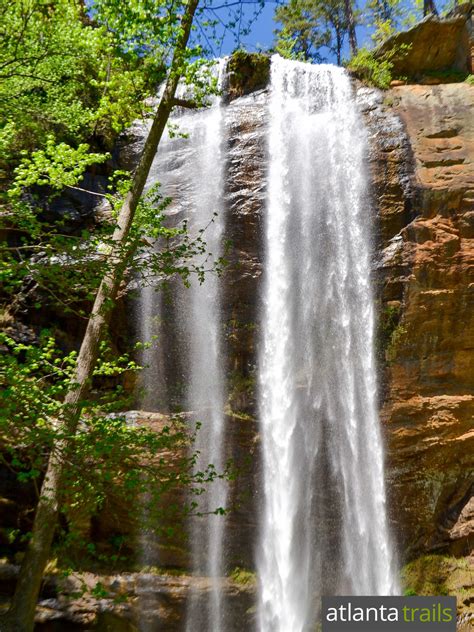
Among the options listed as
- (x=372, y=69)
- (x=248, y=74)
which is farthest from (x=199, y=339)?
(x=372, y=69)

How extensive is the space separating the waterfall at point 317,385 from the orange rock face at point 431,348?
430 mm

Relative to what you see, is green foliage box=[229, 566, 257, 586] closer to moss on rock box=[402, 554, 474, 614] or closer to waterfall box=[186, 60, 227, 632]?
waterfall box=[186, 60, 227, 632]

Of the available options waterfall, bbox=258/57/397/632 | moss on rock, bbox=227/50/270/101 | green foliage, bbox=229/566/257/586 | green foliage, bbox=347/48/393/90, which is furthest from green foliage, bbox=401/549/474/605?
moss on rock, bbox=227/50/270/101

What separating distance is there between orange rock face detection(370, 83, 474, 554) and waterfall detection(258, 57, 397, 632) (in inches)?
16.9

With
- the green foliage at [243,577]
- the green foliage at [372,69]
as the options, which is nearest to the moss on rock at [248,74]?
the green foliage at [372,69]

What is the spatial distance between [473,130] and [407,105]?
1713mm

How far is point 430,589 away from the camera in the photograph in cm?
947

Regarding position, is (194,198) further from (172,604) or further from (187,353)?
(172,604)

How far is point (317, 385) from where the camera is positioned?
35.1ft

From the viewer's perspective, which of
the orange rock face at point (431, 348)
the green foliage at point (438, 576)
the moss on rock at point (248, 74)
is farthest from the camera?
the moss on rock at point (248, 74)

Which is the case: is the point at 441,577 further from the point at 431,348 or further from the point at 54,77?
the point at 54,77

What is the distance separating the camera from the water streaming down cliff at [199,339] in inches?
373

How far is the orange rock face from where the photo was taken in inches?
396

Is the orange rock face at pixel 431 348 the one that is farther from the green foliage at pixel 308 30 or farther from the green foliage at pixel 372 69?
the green foliage at pixel 308 30
